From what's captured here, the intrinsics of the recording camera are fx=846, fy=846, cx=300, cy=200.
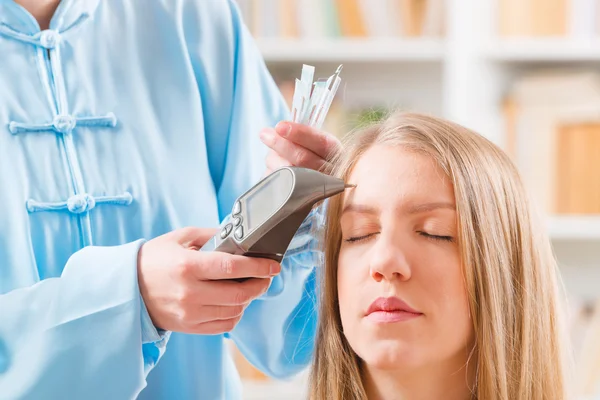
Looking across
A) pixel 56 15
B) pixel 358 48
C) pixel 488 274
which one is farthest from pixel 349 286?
pixel 358 48

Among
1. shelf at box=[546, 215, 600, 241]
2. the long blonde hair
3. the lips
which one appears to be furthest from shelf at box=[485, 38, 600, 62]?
the lips

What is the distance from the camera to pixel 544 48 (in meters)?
2.19

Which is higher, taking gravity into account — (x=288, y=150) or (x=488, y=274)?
(x=288, y=150)

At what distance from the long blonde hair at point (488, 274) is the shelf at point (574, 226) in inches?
47.0

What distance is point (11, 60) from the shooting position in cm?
95

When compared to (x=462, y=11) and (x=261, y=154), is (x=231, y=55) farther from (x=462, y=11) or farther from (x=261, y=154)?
(x=462, y=11)

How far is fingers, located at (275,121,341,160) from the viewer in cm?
94

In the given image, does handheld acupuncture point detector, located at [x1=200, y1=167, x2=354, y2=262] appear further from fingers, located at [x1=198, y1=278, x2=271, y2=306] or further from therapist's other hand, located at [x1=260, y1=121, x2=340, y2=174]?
therapist's other hand, located at [x1=260, y1=121, x2=340, y2=174]

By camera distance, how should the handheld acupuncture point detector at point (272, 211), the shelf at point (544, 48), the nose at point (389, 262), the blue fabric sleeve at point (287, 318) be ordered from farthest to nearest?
the shelf at point (544, 48) → the blue fabric sleeve at point (287, 318) → the nose at point (389, 262) → the handheld acupuncture point detector at point (272, 211)

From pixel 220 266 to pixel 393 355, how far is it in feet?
0.85

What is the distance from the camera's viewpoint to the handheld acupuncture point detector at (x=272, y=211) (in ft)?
2.48

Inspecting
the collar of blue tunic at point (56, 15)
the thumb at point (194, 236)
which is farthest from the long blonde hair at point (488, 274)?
the collar of blue tunic at point (56, 15)

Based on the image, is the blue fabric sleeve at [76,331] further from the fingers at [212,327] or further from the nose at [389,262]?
the nose at [389,262]

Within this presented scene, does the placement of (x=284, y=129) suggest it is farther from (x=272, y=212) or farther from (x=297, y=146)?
(x=272, y=212)
